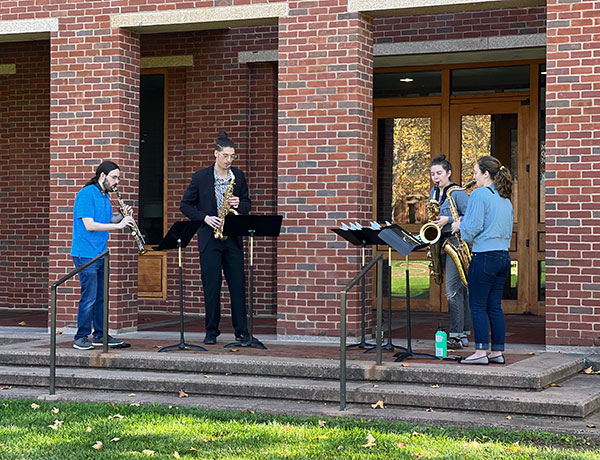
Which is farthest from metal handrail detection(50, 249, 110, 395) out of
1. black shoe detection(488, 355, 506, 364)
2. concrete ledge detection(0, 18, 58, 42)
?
concrete ledge detection(0, 18, 58, 42)

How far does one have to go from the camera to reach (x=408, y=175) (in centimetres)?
1410

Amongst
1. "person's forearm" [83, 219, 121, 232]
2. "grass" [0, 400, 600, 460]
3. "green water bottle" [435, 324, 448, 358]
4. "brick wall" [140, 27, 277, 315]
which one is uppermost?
"brick wall" [140, 27, 277, 315]

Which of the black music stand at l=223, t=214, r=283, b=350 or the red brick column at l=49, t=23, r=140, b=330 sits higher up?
the red brick column at l=49, t=23, r=140, b=330

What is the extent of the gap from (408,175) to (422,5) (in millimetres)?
3944

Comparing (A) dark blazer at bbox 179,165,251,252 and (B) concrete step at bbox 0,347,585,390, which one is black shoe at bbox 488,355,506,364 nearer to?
(B) concrete step at bbox 0,347,585,390

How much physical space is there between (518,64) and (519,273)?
2.83 meters

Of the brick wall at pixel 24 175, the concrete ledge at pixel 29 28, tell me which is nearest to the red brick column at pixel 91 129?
the concrete ledge at pixel 29 28

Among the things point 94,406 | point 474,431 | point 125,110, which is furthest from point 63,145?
point 474,431

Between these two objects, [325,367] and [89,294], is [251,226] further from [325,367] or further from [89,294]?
[89,294]

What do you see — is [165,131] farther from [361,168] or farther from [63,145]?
[361,168]

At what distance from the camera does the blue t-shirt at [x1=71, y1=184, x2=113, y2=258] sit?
988 cm

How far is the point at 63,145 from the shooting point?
11867 mm

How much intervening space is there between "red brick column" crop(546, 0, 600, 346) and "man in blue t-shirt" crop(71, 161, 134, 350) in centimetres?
428

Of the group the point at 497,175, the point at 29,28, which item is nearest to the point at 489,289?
the point at 497,175
